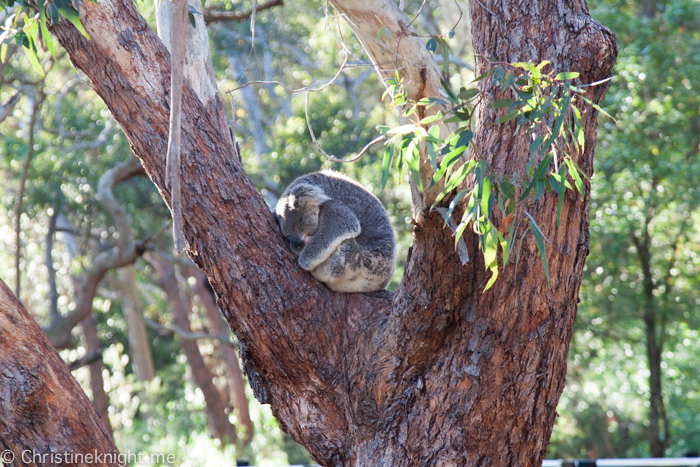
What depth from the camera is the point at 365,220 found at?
3986 mm

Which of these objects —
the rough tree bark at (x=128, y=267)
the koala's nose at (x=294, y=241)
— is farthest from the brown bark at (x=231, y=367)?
the koala's nose at (x=294, y=241)

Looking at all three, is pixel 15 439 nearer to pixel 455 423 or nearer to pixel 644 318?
pixel 455 423

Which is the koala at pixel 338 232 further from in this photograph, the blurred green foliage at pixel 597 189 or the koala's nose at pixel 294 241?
the blurred green foliage at pixel 597 189

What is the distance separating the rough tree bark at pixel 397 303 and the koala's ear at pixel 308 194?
0.64 meters

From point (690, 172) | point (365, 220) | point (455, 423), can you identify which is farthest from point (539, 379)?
point (690, 172)

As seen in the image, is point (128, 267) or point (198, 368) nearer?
point (128, 267)

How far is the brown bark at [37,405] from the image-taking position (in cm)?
257

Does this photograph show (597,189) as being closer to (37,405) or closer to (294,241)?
(294,241)

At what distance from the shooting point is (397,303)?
2727 millimetres

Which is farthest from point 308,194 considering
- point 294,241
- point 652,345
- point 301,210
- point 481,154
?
point 652,345

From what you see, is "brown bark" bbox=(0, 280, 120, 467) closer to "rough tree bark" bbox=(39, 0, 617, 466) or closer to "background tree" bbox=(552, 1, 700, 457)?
"rough tree bark" bbox=(39, 0, 617, 466)

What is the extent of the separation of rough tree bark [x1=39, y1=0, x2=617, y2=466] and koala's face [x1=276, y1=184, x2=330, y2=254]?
52 centimetres

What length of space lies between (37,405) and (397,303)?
1503mm

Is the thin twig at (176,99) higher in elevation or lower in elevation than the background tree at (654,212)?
lower
